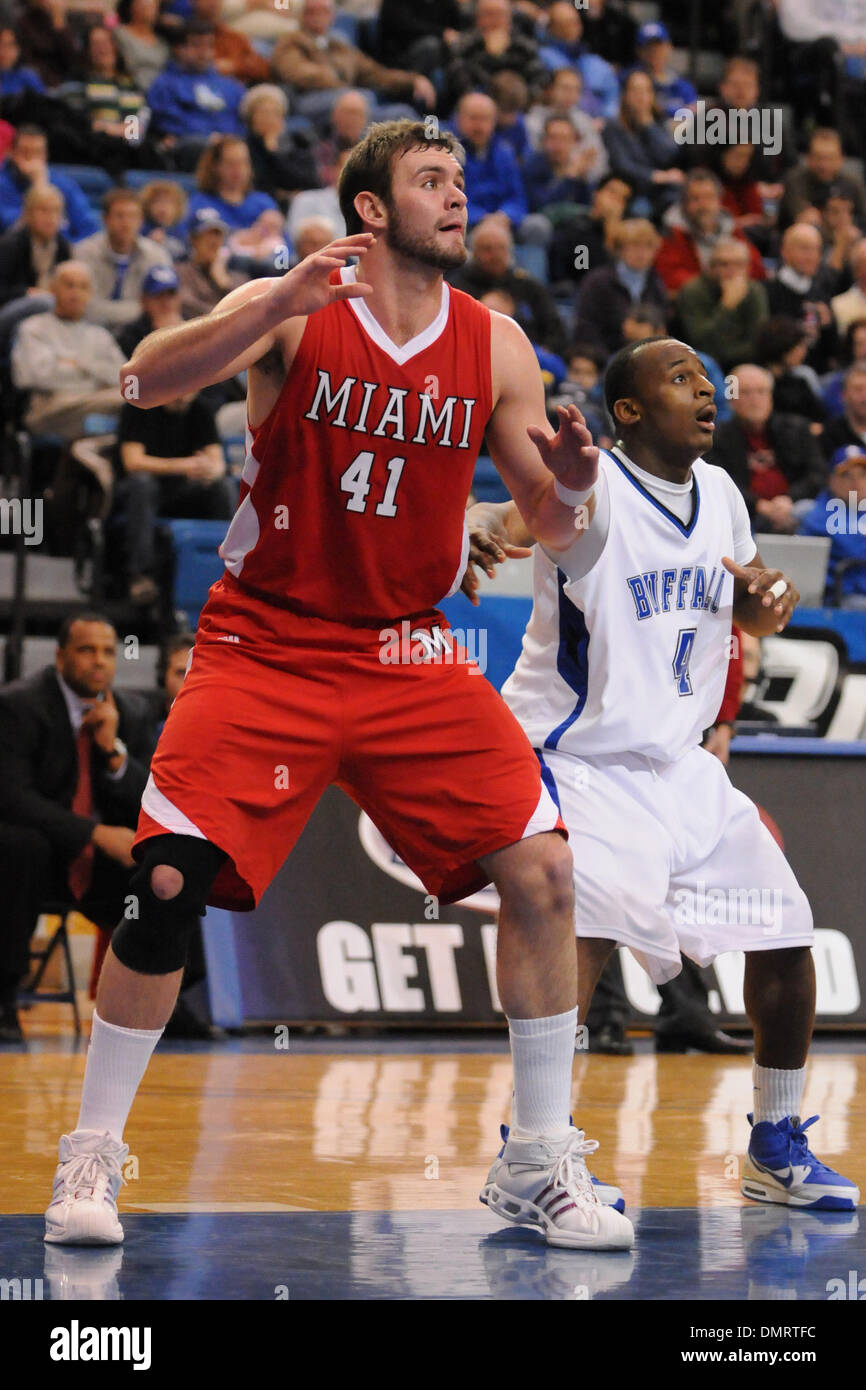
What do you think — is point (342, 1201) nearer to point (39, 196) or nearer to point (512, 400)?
point (512, 400)

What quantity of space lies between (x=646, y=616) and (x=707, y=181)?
9.85 metres

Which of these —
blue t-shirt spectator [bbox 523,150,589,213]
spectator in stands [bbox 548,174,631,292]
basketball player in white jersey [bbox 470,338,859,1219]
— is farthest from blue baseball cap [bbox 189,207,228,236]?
basketball player in white jersey [bbox 470,338,859,1219]

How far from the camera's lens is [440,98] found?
45.9 feet

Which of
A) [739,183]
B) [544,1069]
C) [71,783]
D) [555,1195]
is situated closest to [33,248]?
[71,783]

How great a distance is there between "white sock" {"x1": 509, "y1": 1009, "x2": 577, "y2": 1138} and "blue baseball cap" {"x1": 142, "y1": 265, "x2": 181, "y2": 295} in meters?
6.83

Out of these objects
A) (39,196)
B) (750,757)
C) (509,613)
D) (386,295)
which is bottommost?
(750,757)

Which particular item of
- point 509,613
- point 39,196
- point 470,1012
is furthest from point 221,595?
point 39,196

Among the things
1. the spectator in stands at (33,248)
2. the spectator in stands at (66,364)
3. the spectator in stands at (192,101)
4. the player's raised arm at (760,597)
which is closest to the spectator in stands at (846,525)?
the spectator in stands at (66,364)

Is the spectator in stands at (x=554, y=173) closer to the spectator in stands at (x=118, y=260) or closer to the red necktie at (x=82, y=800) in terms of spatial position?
the spectator in stands at (x=118, y=260)

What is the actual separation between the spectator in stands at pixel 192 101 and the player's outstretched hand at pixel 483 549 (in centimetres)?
918

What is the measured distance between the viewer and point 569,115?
13.9 meters

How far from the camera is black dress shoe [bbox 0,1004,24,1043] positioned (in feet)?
24.0

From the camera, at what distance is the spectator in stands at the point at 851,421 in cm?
1161

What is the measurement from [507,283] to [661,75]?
465 centimetres
